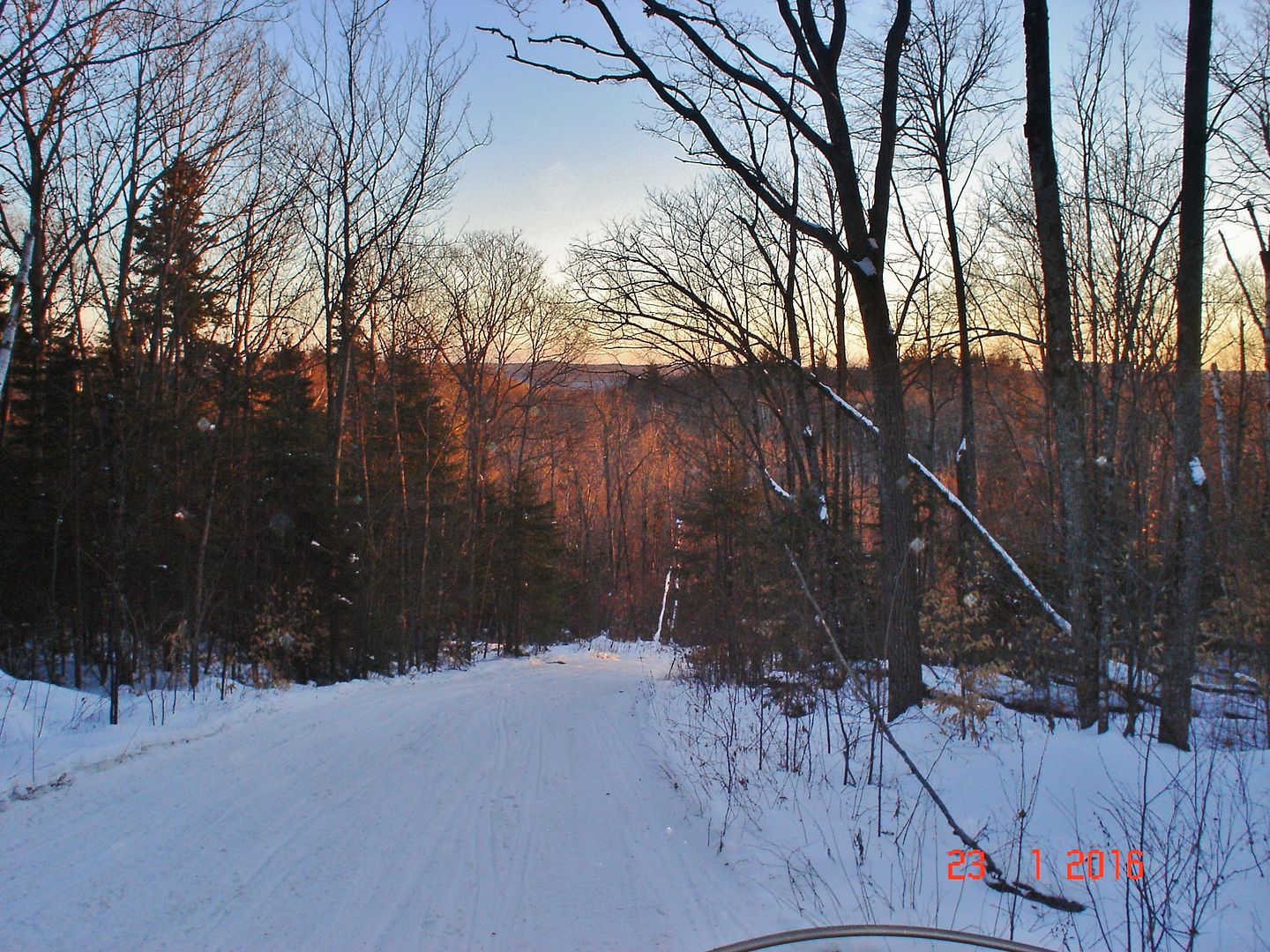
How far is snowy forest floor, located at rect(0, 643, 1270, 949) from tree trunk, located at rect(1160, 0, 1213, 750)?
4.34 ft

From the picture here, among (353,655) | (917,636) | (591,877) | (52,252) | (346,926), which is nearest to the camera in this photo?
(346,926)

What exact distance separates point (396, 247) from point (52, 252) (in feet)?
27.4

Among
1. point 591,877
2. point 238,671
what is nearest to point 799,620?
point 591,877

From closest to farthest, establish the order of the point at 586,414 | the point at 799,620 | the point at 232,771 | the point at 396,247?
the point at 232,771, the point at 799,620, the point at 396,247, the point at 586,414

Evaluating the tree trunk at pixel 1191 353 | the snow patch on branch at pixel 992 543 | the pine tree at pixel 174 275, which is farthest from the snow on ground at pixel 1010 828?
the pine tree at pixel 174 275

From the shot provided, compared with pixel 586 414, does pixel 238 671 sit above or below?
below

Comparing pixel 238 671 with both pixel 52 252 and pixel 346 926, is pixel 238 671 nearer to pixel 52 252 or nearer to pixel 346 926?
pixel 52 252

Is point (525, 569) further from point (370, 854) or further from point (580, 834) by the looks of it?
point (370, 854)

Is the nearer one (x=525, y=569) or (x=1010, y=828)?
(x=1010, y=828)

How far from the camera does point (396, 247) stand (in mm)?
19609

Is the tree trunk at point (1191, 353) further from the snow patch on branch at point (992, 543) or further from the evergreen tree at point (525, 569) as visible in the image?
the evergreen tree at point (525, 569)
